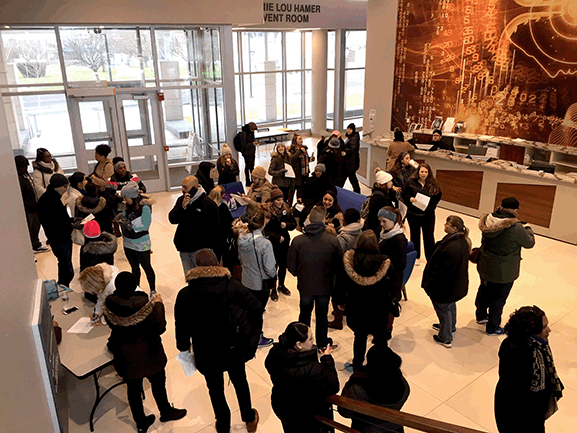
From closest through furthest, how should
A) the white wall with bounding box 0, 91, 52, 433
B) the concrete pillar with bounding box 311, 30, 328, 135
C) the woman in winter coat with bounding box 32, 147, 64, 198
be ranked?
the white wall with bounding box 0, 91, 52, 433, the woman in winter coat with bounding box 32, 147, 64, 198, the concrete pillar with bounding box 311, 30, 328, 135

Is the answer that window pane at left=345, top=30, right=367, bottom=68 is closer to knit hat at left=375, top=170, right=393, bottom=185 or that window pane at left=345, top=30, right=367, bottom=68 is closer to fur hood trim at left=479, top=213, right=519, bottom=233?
knit hat at left=375, top=170, right=393, bottom=185

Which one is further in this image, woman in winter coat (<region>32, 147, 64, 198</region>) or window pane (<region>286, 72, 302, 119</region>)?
window pane (<region>286, 72, 302, 119</region>)

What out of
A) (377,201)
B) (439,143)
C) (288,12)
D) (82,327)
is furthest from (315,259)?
(288,12)

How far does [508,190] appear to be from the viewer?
8.32 metres

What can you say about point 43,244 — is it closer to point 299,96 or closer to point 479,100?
A: point 479,100

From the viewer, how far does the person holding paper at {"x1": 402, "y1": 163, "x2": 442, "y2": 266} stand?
6.20 m

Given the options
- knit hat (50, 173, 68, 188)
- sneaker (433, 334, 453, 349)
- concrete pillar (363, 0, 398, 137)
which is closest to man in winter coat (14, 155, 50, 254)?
knit hat (50, 173, 68, 188)

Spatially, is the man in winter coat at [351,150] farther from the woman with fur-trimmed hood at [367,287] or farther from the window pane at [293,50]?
the window pane at [293,50]

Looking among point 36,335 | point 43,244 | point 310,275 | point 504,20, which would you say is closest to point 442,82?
point 504,20

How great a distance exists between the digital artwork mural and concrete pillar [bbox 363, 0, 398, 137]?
0.21m

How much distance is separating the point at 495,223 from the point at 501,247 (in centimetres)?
27

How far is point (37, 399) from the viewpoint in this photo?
9.11 ft

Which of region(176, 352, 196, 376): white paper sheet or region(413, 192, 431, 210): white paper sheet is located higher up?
region(413, 192, 431, 210): white paper sheet

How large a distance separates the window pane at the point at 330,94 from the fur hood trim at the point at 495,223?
39.5 ft
